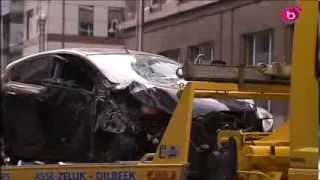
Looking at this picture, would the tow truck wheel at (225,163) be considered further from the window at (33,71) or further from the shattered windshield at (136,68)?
the window at (33,71)

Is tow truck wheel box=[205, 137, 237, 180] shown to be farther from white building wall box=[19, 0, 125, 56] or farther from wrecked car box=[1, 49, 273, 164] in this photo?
white building wall box=[19, 0, 125, 56]

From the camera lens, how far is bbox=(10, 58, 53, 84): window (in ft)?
24.6

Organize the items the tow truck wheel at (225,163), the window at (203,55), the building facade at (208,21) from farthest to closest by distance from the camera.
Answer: the building facade at (208,21) < the window at (203,55) < the tow truck wheel at (225,163)

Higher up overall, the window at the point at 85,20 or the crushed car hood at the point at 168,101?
the window at the point at 85,20

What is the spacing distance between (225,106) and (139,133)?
750mm

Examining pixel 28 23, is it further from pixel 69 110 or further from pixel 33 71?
pixel 69 110

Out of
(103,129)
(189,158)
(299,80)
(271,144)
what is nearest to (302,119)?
(299,80)

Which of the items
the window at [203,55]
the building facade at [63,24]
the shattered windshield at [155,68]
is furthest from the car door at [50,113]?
the building facade at [63,24]

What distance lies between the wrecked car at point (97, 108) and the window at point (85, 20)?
27.1 metres

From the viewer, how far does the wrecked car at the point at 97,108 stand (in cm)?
634

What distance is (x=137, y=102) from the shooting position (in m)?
6.48

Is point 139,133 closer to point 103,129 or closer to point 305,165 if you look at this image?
point 103,129

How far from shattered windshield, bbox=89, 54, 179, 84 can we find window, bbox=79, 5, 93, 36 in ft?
89.3

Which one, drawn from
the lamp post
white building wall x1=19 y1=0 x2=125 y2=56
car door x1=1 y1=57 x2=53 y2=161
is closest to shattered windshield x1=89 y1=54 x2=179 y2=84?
car door x1=1 y1=57 x2=53 y2=161
